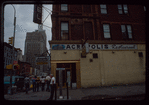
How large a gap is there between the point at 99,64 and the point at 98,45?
7.60ft

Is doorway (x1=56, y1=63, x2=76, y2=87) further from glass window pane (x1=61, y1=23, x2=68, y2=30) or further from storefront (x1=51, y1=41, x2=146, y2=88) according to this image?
glass window pane (x1=61, y1=23, x2=68, y2=30)

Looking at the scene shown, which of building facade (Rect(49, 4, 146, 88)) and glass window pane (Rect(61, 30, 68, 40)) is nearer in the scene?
building facade (Rect(49, 4, 146, 88))

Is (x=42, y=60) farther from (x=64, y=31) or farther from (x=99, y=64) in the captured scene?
(x=99, y=64)

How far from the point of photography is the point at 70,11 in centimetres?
1302

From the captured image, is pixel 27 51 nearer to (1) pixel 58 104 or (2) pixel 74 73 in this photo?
(2) pixel 74 73

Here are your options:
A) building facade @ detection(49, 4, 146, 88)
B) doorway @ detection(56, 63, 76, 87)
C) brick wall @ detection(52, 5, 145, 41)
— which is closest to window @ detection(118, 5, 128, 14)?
building facade @ detection(49, 4, 146, 88)

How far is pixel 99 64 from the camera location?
12211mm

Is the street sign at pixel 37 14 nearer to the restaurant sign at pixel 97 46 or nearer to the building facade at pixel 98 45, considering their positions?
the building facade at pixel 98 45

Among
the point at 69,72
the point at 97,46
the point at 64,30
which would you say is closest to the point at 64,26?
the point at 64,30

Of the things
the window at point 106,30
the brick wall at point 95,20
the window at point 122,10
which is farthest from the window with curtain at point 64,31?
the window at point 122,10

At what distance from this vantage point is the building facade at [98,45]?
1180 centimetres

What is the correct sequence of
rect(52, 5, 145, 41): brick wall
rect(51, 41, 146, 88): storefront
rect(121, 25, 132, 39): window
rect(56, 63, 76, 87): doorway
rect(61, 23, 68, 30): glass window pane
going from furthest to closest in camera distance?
1. rect(121, 25, 132, 39): window
2. rect(61, 23, 68, 30): glass window pane
3. rect(52, 5, 145, 41): brick wall
4. rect(56, 63, 76, 87): doorway
5. rect(51, 41, 146, 88): storefront

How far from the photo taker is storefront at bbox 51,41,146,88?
11656 millimetres

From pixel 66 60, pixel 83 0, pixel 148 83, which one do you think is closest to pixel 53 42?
pixel 66 60
